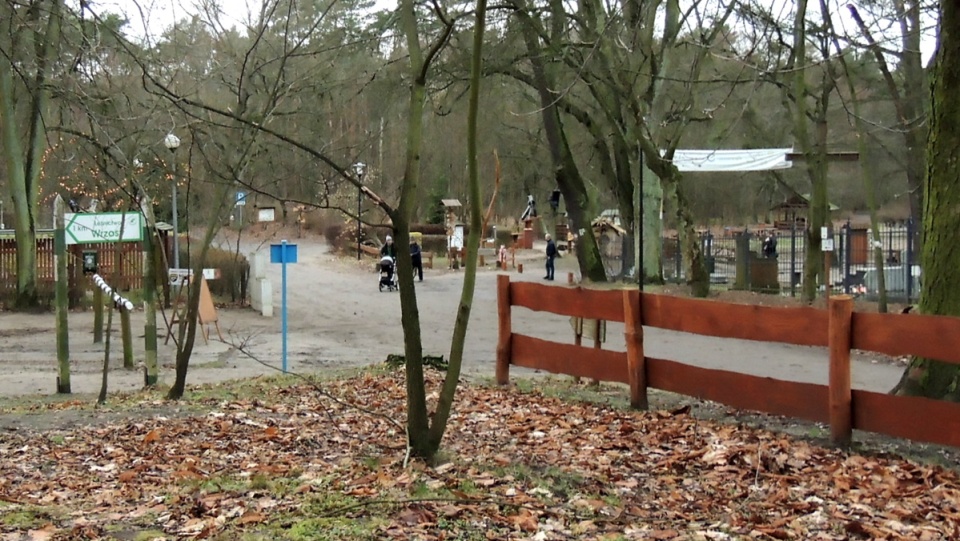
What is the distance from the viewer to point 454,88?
957 inches

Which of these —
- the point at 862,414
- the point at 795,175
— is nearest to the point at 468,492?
the point at 862,414

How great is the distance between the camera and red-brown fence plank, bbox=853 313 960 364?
18.8 feet

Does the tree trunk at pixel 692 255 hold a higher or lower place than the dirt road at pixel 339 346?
higher

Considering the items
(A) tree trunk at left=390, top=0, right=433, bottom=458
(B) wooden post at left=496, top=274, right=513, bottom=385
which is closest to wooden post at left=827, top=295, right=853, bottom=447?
(A) tree trunk at left=390, top=0, right=433, bottom=458

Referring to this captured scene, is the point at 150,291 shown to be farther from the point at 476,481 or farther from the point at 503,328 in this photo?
the point at 476,481

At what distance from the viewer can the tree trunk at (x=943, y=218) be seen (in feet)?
22.7

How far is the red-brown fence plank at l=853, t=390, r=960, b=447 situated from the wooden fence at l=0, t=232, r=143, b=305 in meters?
21.0

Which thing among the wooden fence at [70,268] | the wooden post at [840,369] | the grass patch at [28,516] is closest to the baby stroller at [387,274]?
the wooden fence at [70,268]

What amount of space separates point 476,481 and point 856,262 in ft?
82.5

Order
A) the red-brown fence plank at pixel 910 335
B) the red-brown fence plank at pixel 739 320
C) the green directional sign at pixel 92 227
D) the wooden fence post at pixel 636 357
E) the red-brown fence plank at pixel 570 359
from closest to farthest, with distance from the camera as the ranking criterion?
the red-brown fence plank at pixel 910 335 < the red-brown fence plank at pixel 739 320 < the wooden fence post at pixel 636 357 < the red-brown fence plank at pixel 570 359 < the green directional sign at pixel 92 227

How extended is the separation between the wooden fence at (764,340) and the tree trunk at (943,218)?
877 mm

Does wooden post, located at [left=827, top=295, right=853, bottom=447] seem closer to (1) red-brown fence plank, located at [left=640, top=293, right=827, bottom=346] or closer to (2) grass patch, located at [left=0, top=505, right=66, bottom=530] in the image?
(1) red-brown fence plank, located at [left=640, top=293, right=827, bottom=346]

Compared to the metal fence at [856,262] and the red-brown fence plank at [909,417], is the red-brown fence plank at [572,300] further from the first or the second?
the metal fence at [856,262]

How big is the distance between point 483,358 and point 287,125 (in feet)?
15.7
